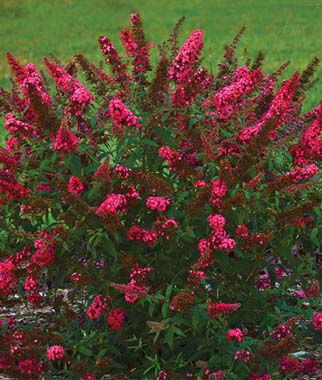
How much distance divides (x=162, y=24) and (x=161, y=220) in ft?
62.0

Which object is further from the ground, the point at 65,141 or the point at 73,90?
the point at 73,90

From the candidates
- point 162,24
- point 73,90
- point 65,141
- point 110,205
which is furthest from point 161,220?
point 162,24

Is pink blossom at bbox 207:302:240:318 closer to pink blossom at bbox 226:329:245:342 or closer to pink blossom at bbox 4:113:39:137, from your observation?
pink blossom at bbox 226:329:245:342

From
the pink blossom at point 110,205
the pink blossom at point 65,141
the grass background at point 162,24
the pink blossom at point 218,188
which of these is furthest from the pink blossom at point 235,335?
the grass background at point 162,24

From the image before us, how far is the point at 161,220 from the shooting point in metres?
4.11

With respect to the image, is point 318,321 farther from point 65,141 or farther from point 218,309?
point 65,141

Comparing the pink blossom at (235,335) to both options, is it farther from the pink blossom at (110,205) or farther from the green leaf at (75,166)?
the green leaf at (75,166)

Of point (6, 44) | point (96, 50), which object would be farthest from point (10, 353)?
point (6, 44)

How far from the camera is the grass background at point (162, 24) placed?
18.0m

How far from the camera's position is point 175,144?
4.26m

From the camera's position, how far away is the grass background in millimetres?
17969

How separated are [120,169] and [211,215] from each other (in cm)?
45

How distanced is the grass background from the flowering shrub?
35.4ft

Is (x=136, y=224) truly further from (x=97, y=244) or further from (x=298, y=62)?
(x=298, y=62)
